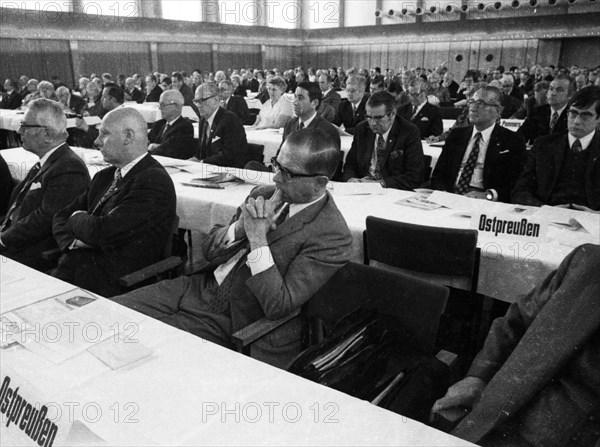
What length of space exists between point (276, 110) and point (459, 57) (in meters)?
15.0

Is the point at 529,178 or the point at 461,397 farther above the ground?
the point at 529,178

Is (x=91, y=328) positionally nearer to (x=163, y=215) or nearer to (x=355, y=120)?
(x=163, y=215)

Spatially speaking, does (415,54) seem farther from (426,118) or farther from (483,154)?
(483,154)

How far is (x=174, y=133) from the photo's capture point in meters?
5.65

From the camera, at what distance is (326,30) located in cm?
2330

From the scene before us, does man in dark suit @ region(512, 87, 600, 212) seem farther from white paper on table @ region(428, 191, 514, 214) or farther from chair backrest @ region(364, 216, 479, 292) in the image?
chair backrest @ region(364, 216, 479, 292)

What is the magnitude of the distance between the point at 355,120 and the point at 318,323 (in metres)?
6.12

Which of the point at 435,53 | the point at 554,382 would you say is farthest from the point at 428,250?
the point at 435,53

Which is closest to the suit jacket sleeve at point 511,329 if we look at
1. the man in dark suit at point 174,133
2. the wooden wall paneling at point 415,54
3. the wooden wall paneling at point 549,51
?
the man in dark suit at point 174,133

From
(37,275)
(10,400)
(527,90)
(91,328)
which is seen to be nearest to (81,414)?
(10,400)

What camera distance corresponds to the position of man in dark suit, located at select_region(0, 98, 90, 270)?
318cm

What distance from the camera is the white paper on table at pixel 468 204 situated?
3061 mm

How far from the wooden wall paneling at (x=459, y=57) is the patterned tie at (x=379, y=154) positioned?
17804mm

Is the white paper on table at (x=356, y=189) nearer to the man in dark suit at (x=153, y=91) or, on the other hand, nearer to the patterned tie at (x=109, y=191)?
the patterned tie at (x=109, y=191)
